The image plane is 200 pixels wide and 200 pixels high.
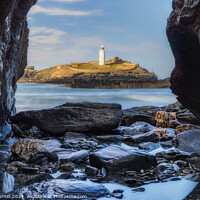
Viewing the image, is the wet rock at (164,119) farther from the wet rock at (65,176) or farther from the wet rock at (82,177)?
the wet rock at (65,176)

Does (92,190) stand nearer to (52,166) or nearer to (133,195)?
(133,195)

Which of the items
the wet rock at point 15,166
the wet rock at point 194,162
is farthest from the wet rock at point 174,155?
the wet rock at point 15,166

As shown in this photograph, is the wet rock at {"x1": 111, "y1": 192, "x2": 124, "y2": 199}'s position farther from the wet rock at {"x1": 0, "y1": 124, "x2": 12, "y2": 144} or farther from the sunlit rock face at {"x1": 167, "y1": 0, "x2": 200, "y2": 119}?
the wet rock at {"x1": 0, "y1": 124, "x2": 12, "y2": 144}

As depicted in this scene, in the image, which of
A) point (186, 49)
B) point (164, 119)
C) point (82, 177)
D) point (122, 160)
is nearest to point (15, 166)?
point (82, 177)

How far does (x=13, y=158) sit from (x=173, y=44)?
301cm

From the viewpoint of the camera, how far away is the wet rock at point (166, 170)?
10.7 ft

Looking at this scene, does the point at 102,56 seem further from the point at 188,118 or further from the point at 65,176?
the point at 65,176

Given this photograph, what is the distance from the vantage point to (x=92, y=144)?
17.5 feet

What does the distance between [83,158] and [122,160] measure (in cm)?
78

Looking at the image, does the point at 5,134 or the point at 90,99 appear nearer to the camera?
the point at 5,134

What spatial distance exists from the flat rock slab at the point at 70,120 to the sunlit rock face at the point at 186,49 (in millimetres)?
3003

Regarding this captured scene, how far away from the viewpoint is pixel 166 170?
3.47 metres

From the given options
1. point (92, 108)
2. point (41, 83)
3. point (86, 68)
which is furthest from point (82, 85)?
point (92, 108)

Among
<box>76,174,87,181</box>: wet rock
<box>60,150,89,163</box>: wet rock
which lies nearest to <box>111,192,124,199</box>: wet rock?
<box>76,174,87,181</box>: wet rock
